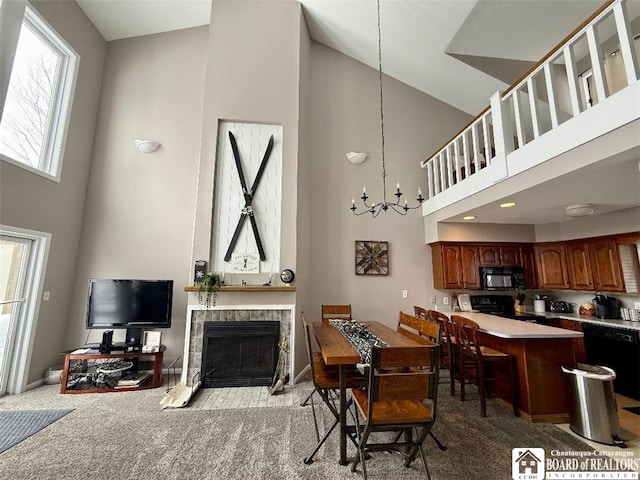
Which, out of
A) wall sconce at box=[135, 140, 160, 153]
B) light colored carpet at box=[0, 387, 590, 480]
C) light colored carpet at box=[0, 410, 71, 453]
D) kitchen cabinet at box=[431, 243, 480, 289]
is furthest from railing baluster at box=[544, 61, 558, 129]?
light colored carpet at box=[0, 410, 71, 453]

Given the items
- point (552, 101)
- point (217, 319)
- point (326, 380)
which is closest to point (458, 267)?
point (552, 101)

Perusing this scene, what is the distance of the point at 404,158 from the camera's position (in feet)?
16.9

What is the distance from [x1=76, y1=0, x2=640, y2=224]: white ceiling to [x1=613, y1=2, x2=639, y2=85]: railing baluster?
1.12 metres

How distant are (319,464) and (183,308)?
301cm

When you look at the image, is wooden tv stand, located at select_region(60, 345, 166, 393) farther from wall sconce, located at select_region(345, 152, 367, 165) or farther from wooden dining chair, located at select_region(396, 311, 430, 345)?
wall sconce, located at select_region(345, 152, 367, 165)

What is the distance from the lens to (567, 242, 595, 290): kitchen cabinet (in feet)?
13.6

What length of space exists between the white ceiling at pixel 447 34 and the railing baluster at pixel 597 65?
37.8 inches

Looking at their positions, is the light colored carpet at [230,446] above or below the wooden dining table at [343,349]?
below

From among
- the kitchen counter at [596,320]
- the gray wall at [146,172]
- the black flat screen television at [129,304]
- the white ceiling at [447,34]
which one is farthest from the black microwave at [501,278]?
the black flat screen television at [129,304]

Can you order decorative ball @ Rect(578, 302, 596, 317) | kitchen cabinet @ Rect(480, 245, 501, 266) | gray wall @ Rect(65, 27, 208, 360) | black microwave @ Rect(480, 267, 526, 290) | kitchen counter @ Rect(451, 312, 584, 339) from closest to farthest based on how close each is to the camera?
kitchen counter @ Rect(451, 312, 584, 339), decorative ball @ Rect(578, 302, 596, 317), gray wall @ Rect(65, 27, 208, 360), black microwave @ Rect(480, 267, 526, 290), kitchen cabinet @ Rect(480, 245, 501, 266)

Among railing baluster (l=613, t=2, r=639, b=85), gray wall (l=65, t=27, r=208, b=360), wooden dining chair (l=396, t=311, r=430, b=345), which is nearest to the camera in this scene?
railing baluster (l=613, t=2, r=639, b=85)

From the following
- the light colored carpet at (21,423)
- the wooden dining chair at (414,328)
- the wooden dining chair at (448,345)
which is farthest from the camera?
the wooden dining chair at (448,345)

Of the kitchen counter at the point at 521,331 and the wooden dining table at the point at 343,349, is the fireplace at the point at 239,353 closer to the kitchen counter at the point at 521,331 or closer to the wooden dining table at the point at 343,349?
the wooden dining table at the point at 343,349

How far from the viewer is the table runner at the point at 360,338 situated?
7.09ft
